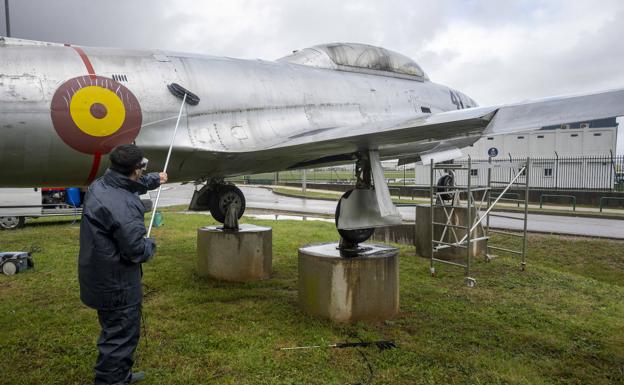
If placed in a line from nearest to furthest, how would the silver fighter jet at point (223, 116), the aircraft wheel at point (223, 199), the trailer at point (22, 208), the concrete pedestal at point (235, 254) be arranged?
the silver fighter jet at point (223, 116) < the concrete pedestal at point (235, 254) < the aircraft wheel at point (223, 199) < the trailer at point (22, 208)

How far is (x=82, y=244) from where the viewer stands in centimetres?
333

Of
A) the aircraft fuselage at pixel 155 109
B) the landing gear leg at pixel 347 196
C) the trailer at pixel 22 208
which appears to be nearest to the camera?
the aircraft fuselage at pixel 155 109

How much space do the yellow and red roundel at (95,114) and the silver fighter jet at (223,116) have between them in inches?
0.4

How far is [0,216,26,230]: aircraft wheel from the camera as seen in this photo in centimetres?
1419

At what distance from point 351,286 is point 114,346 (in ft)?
9.38

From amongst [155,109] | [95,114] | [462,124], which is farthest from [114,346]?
[462,124]

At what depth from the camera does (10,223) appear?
566 inches

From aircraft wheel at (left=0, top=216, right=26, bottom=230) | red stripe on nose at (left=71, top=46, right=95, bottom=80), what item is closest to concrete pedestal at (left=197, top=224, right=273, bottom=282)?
red stripe on nose at (left=71, top=46, right=95, bottom=80)

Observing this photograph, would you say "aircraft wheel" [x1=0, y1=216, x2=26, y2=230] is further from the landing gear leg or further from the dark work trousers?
the dark work trousers

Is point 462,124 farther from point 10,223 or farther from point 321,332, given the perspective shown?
point 10,223

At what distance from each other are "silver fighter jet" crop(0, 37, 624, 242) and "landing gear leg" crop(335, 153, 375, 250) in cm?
2

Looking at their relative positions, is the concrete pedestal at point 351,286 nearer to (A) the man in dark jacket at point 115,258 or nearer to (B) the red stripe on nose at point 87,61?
(A) the man in dark jacket at point 115,258

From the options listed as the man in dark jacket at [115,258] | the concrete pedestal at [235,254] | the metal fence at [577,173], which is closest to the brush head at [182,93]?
the man in dark jacket at [115,258]

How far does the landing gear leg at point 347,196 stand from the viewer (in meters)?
5.87
